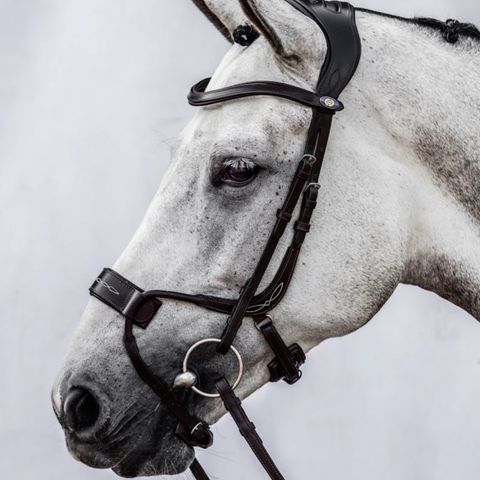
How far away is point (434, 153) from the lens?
5.26 ft

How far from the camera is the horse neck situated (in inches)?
62.8

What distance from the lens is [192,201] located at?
151 cm

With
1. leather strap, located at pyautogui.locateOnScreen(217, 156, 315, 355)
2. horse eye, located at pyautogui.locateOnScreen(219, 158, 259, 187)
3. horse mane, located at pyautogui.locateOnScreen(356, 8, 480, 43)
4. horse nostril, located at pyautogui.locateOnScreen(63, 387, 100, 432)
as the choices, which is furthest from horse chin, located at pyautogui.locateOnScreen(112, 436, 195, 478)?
horse mane, located at pyautogui.locateOnScreen(356, 8, 480, 43)

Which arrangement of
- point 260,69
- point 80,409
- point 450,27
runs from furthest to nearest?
point 450,27
point 260,69
point 80,409

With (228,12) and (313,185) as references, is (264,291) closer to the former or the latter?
(313,185)

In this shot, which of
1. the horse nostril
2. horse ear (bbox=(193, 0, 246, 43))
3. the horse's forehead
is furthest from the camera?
horse ear (bbox=(193, 0, 246, 43))

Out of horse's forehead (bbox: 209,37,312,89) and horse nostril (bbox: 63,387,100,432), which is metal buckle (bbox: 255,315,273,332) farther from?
horse's forehead (bbox: 209,37,312,89)

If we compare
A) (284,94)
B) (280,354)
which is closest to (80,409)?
(280,354)

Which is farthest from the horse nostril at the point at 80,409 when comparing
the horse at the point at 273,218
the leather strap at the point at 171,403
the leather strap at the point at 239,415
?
the leather strap at the point at 239,415

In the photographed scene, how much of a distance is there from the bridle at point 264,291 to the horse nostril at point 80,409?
0.12 meters

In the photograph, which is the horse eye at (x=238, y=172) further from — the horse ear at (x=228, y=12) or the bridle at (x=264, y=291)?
the horse ear at (x=228, y=12)

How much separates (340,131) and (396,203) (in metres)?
0.20

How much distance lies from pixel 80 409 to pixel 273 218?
22.3 inches

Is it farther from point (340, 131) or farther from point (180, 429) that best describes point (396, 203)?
point (180, 429)
